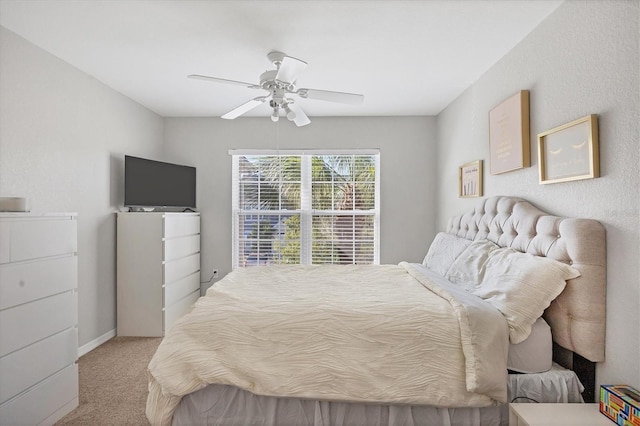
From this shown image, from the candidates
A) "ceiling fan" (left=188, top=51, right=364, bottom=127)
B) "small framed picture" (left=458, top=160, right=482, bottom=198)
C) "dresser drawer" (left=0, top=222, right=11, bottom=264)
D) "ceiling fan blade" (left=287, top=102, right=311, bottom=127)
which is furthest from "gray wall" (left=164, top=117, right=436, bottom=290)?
"dresser drawer" (left=0, top=222, right=11, bottom=264)

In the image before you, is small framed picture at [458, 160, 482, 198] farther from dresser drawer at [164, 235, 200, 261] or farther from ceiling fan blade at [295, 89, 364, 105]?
dresser drawer at [164, 235, 200, 261]

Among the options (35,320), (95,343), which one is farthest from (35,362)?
(95,343)

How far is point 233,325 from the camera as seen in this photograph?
76.6 inches

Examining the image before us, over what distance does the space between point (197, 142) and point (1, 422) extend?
11.7 feet

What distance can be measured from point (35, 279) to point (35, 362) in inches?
18.3

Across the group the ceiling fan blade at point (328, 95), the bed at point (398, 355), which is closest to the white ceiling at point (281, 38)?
the ceiling fan blade at point (328, 95)

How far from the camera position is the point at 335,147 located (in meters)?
4.81

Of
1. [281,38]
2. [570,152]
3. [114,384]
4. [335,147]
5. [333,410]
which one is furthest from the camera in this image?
[335,147]

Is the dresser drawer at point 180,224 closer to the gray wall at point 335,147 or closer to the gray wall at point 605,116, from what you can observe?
the gray wall at point 335,147

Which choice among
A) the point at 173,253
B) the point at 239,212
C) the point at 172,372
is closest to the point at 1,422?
the point at 172,372

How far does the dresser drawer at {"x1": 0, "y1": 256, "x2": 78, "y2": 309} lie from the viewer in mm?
1959

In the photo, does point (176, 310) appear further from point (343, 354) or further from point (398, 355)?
point (398, 355)

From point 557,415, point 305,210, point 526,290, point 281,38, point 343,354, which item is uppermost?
point 281,38

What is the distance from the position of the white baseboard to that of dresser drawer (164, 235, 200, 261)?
905mm
